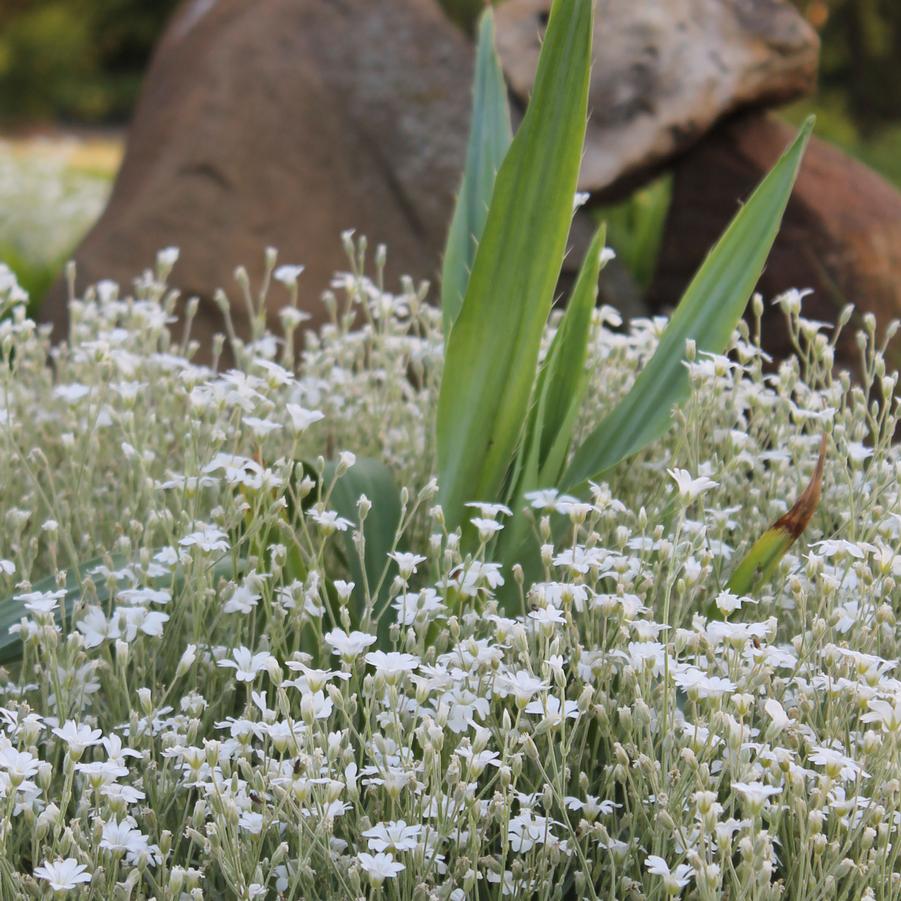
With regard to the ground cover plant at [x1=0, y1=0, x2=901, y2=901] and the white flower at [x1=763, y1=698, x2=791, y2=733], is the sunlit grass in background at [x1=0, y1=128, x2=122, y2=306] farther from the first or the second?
the white flower at [x1=763, y1=698, x2=791, y2=733]

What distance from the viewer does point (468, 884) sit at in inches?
59.3

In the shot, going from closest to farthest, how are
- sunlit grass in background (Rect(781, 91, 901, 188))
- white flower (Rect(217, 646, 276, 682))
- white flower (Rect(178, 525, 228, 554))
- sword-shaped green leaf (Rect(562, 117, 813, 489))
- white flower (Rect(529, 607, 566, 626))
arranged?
1. white flower (Rect(529, 607, 566, 626))
2. white flower (Rect(217, 646, 276, 682))
3. white flower (Rect(178, 525, 228, 554))
4. sword-shaped green leaf (Rect(562, 117, 813, 489))
5. sunlit grass in background (Rect(781, 91, 901, 188))

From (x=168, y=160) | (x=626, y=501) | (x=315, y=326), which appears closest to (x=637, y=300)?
(x=315, y=326)

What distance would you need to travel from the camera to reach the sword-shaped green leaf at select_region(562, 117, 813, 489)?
2.40 meters

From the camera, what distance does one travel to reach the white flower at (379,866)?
4.86 feet

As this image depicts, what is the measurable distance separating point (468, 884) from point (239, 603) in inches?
25.3

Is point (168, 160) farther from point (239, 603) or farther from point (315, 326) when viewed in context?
point (239, 603)

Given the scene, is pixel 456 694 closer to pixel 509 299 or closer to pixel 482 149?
pixel 509 299

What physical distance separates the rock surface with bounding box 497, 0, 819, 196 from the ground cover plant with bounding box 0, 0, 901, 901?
1624 millimetres

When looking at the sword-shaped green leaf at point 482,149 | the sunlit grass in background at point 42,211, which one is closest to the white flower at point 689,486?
the sword-shaped green leaf at point 482,149

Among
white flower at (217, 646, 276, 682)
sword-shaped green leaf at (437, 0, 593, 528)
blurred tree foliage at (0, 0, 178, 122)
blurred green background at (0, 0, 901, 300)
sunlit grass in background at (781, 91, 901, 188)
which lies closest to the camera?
white flower at (217, 646, 276, 682)

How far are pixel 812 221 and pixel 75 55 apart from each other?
1464cm

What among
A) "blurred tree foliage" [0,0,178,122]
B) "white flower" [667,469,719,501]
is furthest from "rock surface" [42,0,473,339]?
"blurred tree foliage" [0,0,178,122]

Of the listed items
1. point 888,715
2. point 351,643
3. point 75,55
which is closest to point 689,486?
point 888,715
